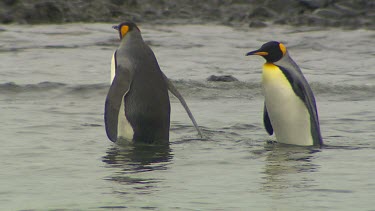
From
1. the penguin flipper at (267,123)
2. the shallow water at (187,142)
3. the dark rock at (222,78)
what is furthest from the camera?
the dark rock at (222,78)

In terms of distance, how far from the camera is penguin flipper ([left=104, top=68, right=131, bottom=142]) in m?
7.88

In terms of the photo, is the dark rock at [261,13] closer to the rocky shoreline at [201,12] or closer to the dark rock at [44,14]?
the rocky shoreline at [201,12]

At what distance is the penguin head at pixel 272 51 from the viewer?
841 cm

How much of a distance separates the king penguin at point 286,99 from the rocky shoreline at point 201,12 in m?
9.64

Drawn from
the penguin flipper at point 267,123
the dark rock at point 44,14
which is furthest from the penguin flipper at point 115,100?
the dark rock at point 44,14

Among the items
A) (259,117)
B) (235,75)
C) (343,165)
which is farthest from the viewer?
(235,75)

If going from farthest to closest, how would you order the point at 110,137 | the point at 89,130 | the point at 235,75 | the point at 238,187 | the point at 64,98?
1. the point at 235,75
2. the point at 64,98
3. the point at 89,130
4. the point at 110,137
5. the point at 238,187

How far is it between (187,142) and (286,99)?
83cm

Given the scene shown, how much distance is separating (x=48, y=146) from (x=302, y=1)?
11.5 m

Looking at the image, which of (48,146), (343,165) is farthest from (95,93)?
(343,165)

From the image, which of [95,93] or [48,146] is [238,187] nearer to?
[48,146]

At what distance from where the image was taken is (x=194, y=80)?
12.0 meters

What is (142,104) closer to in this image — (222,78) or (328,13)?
(222,78)

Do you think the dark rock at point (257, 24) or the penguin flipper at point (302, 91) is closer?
the penguin flipper at point (302, 91)
